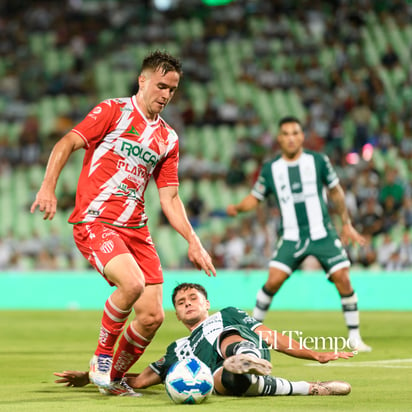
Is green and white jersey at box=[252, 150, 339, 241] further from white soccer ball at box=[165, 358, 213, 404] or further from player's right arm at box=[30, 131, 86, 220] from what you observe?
white soccer ball at box=[165, 358, 213, 404]

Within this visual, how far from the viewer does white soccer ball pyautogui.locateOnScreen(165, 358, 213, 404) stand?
6027mm

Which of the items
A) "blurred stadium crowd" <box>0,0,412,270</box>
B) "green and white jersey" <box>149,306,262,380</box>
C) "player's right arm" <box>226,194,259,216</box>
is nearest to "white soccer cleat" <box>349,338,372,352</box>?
"player's right arm" <box>226,194,259,216</box>

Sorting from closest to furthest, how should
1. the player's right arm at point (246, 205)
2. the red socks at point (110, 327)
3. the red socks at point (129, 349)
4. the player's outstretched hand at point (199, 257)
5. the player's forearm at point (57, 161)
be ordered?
the player's forearm at point (57, 161) < the red socks at point (110, 327) < the player's outstretched hand at point (199, 257) < the red socks at point (129, 349) < the player's right arm at point (246, 205)

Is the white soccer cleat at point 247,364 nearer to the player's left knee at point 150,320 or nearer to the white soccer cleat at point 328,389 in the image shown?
the white soccer cleat at point 328,389

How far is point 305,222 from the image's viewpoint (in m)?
10.4

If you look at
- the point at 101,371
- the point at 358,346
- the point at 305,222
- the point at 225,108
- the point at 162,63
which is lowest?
the point at 358,346

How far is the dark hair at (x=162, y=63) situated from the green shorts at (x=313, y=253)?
3.88 m

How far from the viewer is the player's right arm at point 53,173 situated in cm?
604

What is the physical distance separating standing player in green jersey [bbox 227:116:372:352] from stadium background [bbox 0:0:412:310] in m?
7.31

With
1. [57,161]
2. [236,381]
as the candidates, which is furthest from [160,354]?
[57,161]

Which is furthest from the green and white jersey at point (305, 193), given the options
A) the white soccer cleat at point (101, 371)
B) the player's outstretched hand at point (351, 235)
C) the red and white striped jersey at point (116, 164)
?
the white soccer cleat at point (101, 371)

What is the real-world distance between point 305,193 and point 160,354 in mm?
2369

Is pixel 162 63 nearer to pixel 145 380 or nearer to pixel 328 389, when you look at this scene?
pixel 145 380

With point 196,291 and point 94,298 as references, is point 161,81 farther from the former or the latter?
point 94,298
